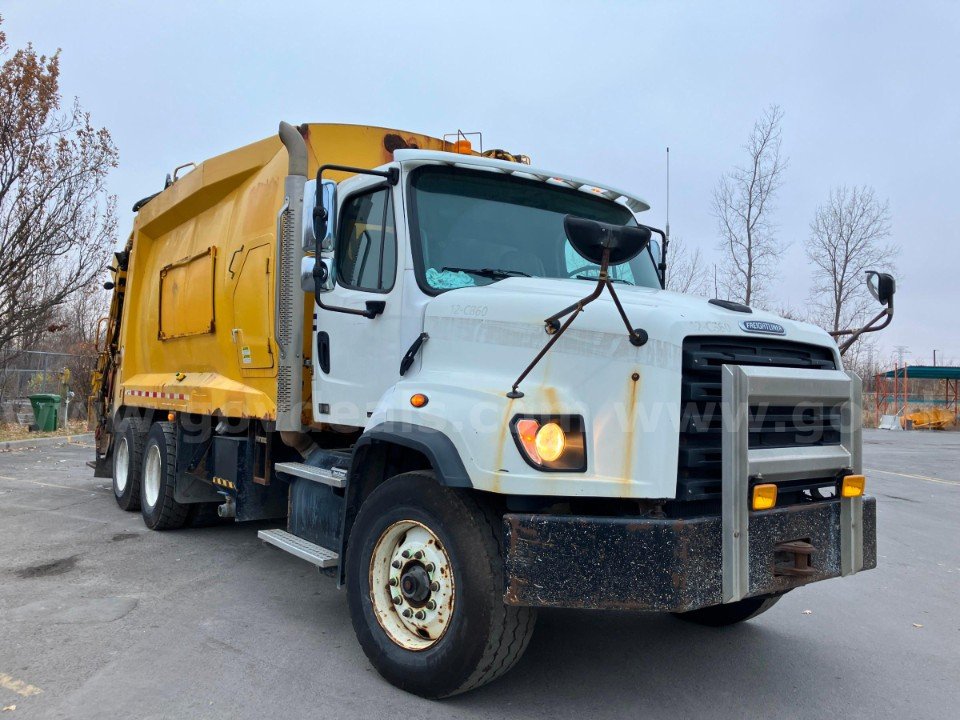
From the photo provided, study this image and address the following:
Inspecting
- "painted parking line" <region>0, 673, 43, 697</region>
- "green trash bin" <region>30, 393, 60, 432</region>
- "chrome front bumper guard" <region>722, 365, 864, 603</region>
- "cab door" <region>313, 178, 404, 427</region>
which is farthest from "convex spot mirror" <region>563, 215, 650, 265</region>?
"green trash bin" <region>30, 393, 60, 432</region>

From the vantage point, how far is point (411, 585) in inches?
155

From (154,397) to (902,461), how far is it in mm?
15779

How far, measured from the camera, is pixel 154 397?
323 inches

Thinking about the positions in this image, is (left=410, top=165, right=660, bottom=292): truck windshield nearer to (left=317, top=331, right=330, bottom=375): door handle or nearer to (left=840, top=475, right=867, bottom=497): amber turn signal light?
(left=317, top=331, right=330, bottom=375): door handle

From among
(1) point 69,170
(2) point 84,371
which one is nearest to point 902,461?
(1) point 69,170

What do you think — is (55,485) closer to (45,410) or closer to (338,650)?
(338,650)

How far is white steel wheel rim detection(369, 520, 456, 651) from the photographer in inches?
151

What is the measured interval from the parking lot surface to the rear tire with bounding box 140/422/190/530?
0.49m

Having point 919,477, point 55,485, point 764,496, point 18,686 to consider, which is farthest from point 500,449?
point 919,477

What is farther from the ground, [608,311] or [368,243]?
[368,243]

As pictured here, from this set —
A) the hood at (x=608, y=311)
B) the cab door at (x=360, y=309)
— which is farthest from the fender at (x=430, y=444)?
the hood at (x=608, y=311)

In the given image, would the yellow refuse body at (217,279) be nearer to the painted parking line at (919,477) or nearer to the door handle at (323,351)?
the door handle at (323,351)

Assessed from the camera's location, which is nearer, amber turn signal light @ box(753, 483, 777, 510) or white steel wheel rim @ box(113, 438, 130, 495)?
amber turn signal light @ box(753, 483, 777, 510)

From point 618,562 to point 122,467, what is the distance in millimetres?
7352
